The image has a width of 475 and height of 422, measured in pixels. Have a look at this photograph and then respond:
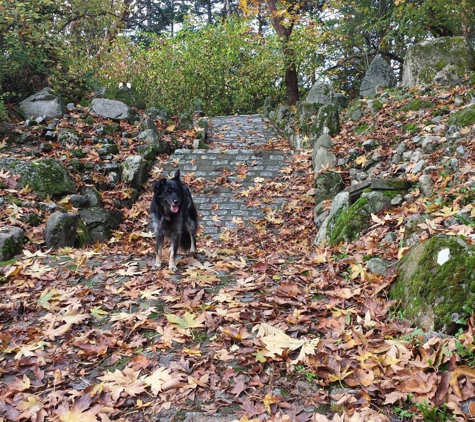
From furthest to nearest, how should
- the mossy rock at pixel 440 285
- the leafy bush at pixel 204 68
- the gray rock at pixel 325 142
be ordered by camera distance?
1. the leafy bush at pixel 204 68
2. the gray rock at pixel 325 142
3. the mossy rock at pixel 440 285

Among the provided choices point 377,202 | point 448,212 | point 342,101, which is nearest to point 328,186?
point 377,202

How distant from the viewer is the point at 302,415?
239 centimetres

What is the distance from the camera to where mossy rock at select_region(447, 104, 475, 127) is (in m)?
6.15

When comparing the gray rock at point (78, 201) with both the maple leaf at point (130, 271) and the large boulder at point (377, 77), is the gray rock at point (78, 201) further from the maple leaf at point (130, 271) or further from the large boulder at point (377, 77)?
the large boulder at point (377, 77)

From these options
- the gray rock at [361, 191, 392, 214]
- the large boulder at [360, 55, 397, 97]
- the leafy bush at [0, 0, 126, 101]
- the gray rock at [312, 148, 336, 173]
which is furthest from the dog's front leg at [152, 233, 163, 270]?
the large boulder at [360, 55, 397, 97]

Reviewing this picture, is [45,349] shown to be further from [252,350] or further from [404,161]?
[404,161]

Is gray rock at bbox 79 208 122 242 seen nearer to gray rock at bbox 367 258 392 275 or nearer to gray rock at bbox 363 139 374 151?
gray rock at bbox 367 258 392 275

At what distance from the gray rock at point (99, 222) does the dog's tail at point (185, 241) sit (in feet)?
7.53

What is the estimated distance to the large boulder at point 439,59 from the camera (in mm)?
9172

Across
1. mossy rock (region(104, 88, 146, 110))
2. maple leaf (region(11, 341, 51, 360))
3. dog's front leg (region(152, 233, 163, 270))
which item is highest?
mossy rock (region(104, 88, 146, 110))

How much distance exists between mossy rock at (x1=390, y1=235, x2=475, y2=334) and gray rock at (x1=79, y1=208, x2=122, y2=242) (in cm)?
550

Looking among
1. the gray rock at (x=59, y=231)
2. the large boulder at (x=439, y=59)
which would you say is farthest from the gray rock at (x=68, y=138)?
the large boulder at (x=439, y=59)

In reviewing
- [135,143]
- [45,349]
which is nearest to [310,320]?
[45,349]

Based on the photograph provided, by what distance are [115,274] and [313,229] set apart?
395cm
